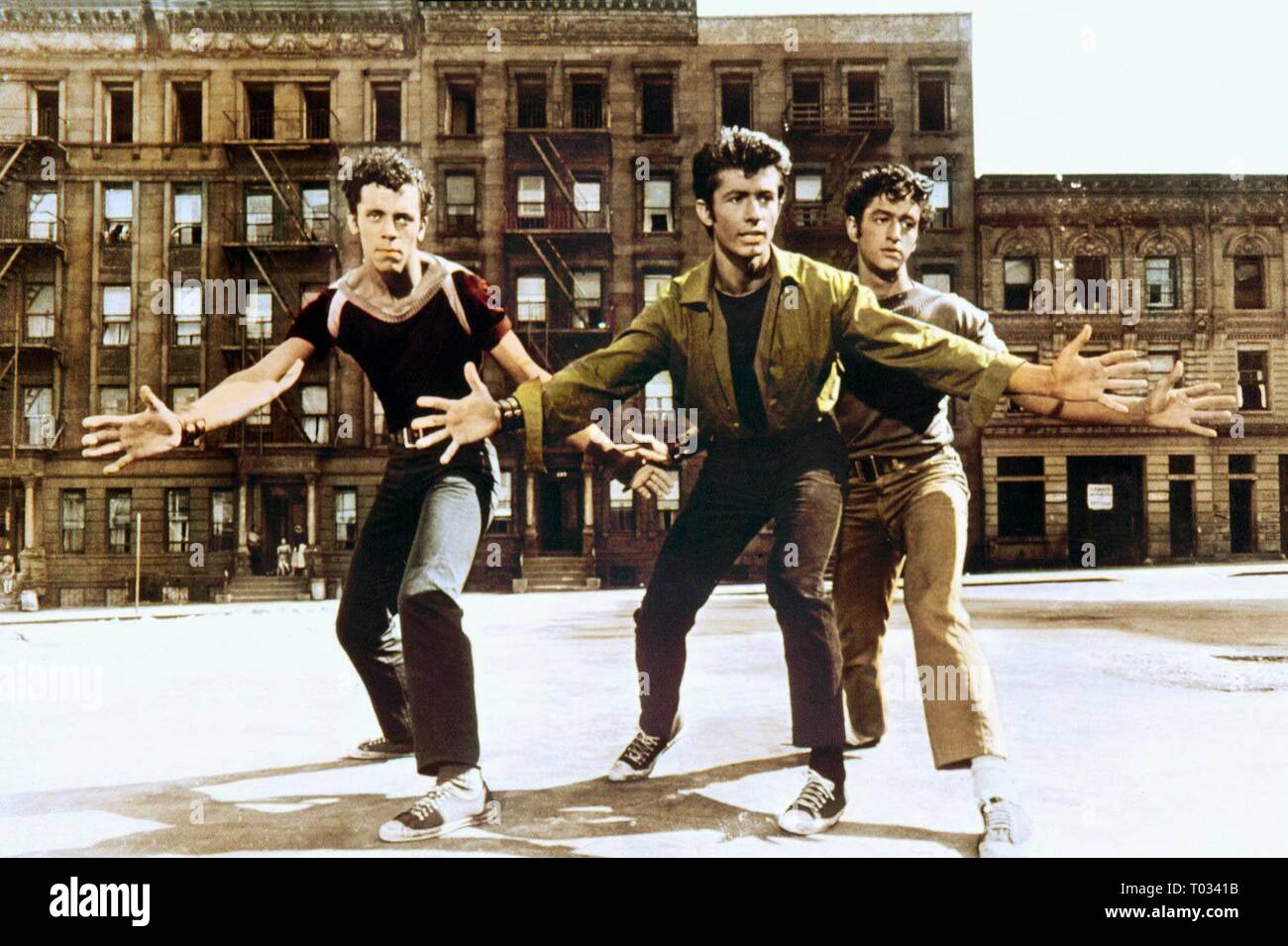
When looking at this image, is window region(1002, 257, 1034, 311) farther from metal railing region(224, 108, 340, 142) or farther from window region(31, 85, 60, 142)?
window region(31, 85, 60, 142)

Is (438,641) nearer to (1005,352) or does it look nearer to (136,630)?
(1005,352)

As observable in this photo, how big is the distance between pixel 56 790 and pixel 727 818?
2.81 meters

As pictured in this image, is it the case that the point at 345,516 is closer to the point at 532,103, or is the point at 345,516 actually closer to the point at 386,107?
the point at 386,107

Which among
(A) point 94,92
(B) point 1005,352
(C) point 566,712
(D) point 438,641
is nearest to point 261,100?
(A) point 94,92

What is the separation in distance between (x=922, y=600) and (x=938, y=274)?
764 cm

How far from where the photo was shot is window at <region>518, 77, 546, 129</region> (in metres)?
10.2

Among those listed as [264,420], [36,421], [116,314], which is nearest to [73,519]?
[36,421]

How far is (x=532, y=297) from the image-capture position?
10.4 meters

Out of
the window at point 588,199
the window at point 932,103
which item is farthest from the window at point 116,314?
the window at point 932,103

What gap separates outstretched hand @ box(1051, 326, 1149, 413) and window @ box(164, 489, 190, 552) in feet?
27.3

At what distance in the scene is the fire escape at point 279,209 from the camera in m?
8.69
